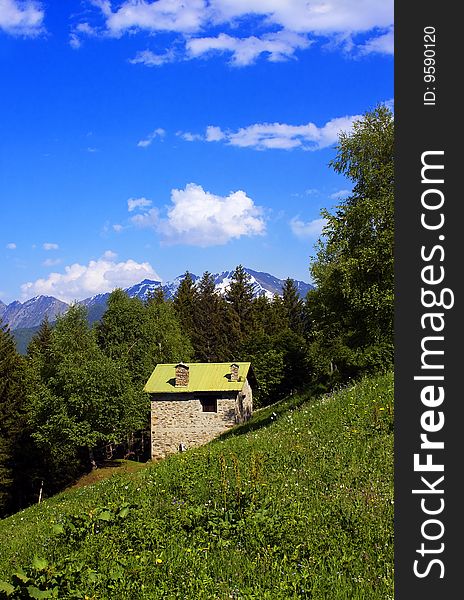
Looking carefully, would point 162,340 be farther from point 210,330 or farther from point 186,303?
point 186,303

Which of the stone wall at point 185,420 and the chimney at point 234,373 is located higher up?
the chimney at point 234,373

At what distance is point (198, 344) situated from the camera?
77.2 metres

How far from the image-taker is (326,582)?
20.6 feet

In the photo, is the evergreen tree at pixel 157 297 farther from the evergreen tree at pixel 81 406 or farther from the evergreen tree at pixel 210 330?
the evergreen tree at pixel 81 406

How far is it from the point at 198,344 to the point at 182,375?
30.9m

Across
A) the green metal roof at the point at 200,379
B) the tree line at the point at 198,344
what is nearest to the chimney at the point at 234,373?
the green metal roof at the point at 200,379

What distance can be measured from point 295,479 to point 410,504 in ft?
21.8

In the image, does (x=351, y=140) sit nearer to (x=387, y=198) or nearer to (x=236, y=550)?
(x=387, y=198)

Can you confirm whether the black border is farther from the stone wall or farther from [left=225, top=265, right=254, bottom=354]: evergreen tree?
[left=225, top=265, right=254, bottom=354]: evergreen tree

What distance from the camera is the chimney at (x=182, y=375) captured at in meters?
46.1

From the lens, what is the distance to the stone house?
149 ft

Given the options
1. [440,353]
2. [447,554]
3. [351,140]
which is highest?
[351,140]

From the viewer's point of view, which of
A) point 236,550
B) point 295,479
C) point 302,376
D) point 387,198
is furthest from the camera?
point 302,376

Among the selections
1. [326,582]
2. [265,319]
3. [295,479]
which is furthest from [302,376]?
[326,582]
